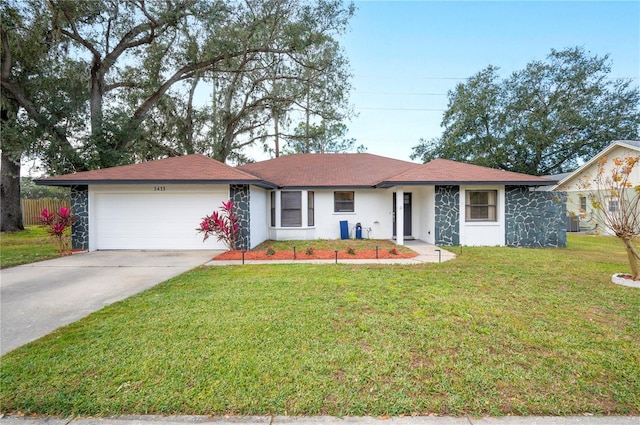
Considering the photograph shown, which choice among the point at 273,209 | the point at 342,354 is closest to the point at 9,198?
the point at 273,209

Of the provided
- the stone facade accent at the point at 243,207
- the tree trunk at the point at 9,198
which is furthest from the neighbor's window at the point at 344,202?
the tree trunk at the point at 9,198

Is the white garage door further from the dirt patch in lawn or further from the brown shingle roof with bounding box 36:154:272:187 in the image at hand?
the dirt patch in lawn

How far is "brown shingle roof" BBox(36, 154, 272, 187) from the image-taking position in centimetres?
994

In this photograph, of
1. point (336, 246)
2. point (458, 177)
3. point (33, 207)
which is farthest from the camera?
point (33, 207)

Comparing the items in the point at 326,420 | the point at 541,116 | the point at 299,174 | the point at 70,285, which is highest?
the point at 541,116

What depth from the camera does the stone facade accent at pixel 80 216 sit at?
34.5 ft

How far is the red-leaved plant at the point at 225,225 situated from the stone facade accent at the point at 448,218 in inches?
299

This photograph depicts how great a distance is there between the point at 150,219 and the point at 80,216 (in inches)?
94.8

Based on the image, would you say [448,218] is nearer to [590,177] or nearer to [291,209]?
[291,209]

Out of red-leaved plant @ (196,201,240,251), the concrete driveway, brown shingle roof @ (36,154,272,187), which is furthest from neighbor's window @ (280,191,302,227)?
the concrete driveway

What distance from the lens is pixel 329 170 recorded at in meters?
15.1

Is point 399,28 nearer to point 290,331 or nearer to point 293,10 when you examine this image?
point 293,10

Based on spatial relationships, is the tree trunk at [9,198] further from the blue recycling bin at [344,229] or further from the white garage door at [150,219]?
the blue recycling bin at [344,229]

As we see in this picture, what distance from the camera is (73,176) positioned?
10242mm
